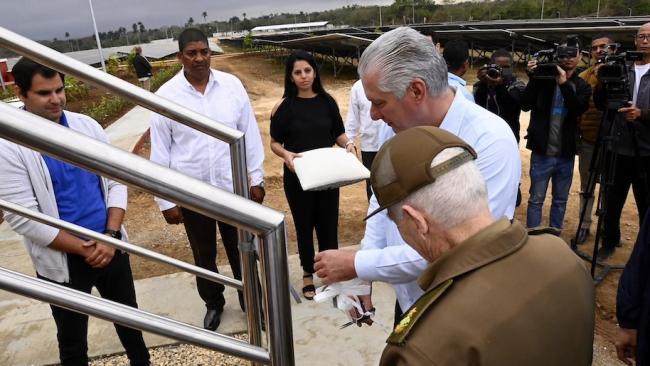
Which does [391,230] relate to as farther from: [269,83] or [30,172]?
[269,83]

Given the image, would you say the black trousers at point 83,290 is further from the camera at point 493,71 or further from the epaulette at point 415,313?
the camera at point 493,71

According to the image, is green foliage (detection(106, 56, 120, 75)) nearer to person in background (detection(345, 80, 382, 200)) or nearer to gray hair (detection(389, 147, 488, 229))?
person in background (detection(345, 80, 382, 200))

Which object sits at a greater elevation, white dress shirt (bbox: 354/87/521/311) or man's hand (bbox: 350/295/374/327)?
white dress shirt (bbox: 354/87/521/311)

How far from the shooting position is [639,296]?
1.82m

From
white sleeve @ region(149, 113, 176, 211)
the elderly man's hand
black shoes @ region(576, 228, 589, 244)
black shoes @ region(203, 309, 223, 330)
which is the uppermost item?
white sleeve @ region(149, 113, 176, 211)

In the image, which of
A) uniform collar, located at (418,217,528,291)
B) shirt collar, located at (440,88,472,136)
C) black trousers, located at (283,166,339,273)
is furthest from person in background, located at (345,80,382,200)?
uniform collar, located at (418,217,528,291)

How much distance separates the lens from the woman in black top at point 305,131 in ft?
10.5

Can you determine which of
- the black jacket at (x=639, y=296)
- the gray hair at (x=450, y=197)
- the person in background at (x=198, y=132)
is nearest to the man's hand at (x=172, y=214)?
the person in background at (x=198, y=132)

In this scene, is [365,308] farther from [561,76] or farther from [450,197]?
[561,76]

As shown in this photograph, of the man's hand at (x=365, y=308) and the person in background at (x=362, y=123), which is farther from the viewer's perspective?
the person in background at (x=362, y=123)

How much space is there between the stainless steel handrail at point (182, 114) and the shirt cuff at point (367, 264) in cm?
39

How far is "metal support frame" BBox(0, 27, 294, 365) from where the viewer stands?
629 millimetres

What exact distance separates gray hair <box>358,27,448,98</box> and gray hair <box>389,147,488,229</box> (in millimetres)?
480

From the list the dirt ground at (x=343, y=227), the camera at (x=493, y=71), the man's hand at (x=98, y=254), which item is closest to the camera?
the man's hand at (x=98, y=254)
